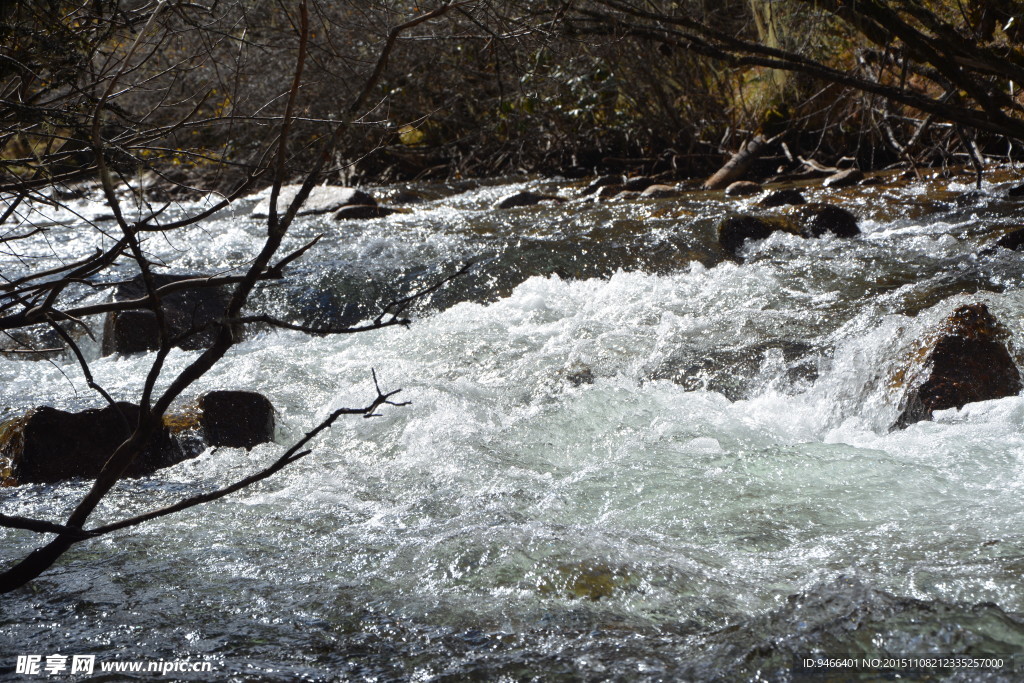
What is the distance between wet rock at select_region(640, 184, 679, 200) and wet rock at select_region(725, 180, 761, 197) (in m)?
0.52

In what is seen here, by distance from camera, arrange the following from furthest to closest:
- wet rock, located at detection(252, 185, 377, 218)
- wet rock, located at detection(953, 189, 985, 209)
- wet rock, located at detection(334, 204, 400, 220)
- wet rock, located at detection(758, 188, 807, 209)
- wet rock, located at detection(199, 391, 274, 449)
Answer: wet rock, located at detection(252, 185, 377, 218) → wet rock, located at detection(334, 204, 400, 220) → wet rock, located at detection(758, 188, 807, 209) → wet rock, located at detection(953, 189, 985, 209) → wet rock, located at detection(199, 391, 274, 449)

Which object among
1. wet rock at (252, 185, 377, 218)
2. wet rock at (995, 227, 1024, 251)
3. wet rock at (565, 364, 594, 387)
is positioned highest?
wet rock at (252, 185, 377, 218)

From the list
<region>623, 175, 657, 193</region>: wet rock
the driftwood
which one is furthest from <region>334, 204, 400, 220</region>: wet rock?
the driftwood

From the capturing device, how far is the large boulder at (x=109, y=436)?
3961 millimetres

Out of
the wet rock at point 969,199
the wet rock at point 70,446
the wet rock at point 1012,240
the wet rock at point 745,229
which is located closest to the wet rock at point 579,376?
the wet rock at point 70,446

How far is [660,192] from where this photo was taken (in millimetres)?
9617

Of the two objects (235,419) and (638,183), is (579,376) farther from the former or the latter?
(638,183)

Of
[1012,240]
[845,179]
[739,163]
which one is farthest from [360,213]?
[1012,240]

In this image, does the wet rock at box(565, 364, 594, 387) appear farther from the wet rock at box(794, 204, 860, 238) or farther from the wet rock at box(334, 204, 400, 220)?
the wet rock at box(334, 204, 400, 220)

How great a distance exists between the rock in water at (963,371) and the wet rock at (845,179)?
5.03m

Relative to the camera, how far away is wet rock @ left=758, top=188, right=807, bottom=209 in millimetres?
8352

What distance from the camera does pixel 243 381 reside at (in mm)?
5348

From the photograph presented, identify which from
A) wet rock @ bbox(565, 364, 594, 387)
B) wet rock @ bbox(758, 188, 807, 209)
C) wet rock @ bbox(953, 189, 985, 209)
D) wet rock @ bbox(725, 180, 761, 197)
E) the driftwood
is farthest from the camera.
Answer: the driftwood

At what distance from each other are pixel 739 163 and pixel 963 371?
648 centimetres
